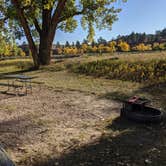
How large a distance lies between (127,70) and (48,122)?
6822mm

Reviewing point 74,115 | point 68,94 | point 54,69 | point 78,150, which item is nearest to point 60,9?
point 54,69

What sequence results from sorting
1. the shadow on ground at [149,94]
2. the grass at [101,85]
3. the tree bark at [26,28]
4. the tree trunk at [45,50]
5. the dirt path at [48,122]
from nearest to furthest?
the dirt path at [48,122] → the shadow on ground at [149,94] → the grass at [101,85] → the tree bark at [26,28] → the tree trunk at [45,50]

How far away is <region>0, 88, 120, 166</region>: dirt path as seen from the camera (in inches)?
211

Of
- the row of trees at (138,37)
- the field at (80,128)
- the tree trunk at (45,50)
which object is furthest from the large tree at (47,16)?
the row of trees at (138,37)

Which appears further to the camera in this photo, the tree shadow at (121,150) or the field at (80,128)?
the field at (80,128)

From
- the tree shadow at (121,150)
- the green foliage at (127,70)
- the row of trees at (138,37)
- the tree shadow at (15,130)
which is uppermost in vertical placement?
the row of trees at (138,37)

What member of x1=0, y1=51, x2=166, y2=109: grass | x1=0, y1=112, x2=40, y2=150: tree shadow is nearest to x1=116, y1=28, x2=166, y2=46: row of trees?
x1=0, y1=51, x2=166, y2=109: grass

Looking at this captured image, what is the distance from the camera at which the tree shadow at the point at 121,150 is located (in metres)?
4.76

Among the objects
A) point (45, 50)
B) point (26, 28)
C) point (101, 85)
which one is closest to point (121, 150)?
Answer: point (101, 85)

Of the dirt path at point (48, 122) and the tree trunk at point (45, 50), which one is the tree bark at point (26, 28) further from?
the dirt path at point (48, 122)

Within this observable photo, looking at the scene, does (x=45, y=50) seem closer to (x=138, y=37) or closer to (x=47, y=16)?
(x=47, y=16)

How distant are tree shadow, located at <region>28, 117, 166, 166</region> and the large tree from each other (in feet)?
42.1

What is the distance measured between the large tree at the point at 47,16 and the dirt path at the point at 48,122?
8.96m

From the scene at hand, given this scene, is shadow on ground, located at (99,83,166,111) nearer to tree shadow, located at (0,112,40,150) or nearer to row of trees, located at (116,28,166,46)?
tree shadow, located at (0,112,40,150)
